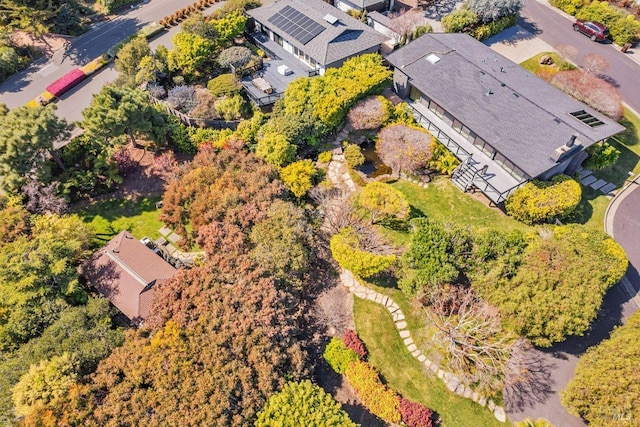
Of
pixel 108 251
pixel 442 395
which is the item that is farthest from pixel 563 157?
pixel 108 251

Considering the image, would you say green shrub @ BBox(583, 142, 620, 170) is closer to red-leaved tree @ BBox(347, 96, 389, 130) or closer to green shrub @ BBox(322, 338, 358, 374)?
red-leaved tree @ BBox(347, 96, 389, 130)

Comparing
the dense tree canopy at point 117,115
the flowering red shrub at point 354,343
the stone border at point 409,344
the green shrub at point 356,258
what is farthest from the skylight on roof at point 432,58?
the flowering red shrub at point 354,343

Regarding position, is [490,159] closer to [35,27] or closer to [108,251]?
[108,251]

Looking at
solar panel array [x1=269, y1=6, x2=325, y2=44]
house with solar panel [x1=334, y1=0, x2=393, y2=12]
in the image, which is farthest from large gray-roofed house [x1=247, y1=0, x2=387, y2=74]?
house with solar panel [x1=334, y1=0, x2=393, y2=12]

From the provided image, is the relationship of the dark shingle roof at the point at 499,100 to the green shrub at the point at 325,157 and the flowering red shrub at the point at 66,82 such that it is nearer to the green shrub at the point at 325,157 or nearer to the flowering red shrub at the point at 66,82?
the green shrub at the point at 325,157

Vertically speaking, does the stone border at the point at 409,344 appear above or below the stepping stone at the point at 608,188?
below
